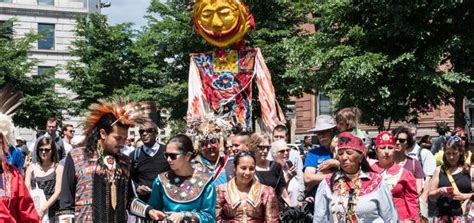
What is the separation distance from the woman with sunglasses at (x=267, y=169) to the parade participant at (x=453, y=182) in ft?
5.75

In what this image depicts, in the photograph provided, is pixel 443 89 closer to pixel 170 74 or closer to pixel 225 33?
pixel 225 33

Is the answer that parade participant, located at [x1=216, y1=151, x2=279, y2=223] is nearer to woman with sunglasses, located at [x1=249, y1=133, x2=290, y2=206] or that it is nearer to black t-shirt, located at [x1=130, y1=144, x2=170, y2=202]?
woman with sunglasses, located at [x1=249, y1=133, x2=290, y2=206]

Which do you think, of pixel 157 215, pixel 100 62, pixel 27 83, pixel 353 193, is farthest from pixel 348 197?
pixel 100 62

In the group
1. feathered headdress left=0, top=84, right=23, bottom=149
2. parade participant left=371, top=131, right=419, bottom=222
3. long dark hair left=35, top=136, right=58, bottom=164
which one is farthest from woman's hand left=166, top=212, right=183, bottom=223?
long dark hair left=35, top=136, right=58, bottom=164

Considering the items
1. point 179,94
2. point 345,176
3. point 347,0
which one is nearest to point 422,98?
point 347,0

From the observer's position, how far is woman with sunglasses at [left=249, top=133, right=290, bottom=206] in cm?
822

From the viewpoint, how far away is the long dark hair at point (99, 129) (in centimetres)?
630

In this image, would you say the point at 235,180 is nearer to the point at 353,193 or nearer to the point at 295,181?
the point at 353,193

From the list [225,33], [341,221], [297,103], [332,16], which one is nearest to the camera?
[341,221]

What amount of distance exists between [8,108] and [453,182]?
5.24 metres

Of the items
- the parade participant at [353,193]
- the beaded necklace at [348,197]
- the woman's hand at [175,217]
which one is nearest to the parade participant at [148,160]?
the woman's hand at [175,217]

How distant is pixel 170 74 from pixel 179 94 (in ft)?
6.19

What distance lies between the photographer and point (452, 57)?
19.7m

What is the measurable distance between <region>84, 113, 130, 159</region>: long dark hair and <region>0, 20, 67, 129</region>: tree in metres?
24.1
